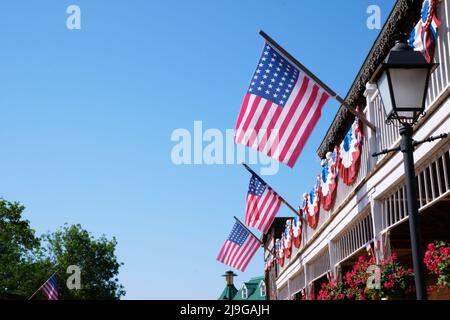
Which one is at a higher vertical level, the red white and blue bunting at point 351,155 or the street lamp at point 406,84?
the red white and blue bunting at point 351,155

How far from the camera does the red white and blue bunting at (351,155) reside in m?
13.5

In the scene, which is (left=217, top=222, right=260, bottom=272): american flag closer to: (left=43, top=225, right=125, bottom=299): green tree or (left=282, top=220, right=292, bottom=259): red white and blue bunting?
(left=282, top=220, right=292, bottom=259): red white and blue bunting

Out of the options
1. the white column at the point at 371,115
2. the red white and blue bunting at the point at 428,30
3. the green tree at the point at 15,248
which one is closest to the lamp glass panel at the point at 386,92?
the red white and blue bunting at the point at 428,30

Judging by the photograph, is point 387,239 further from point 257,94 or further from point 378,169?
point 257,94

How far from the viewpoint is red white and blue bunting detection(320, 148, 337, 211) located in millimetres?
16109

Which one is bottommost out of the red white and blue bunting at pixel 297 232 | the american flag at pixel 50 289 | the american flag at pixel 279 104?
the american flag at pixel 50 289

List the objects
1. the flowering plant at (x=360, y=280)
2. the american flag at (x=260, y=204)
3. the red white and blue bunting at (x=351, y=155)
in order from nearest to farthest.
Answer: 1. the flowering plant at (x=360, y=280)
2. the red white and blue bunting at (x=351, y=155)
3. the american flag at (x=260, y=204)

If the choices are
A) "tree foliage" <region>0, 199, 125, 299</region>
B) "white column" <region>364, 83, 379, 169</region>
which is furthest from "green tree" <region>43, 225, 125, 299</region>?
"white column" <region>364, 83, 379, 169</region>

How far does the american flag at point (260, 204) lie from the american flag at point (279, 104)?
30.3ft

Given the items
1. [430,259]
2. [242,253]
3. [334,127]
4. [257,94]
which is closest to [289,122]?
[257,94]

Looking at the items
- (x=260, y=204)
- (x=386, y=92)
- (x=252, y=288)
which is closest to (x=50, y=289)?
(x=260, y=204)

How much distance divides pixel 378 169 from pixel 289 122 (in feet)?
6.45

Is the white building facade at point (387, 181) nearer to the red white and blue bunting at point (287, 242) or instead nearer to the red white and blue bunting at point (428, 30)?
the red white and blue bunting at point (428, 30)

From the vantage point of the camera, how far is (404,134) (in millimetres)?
6469
